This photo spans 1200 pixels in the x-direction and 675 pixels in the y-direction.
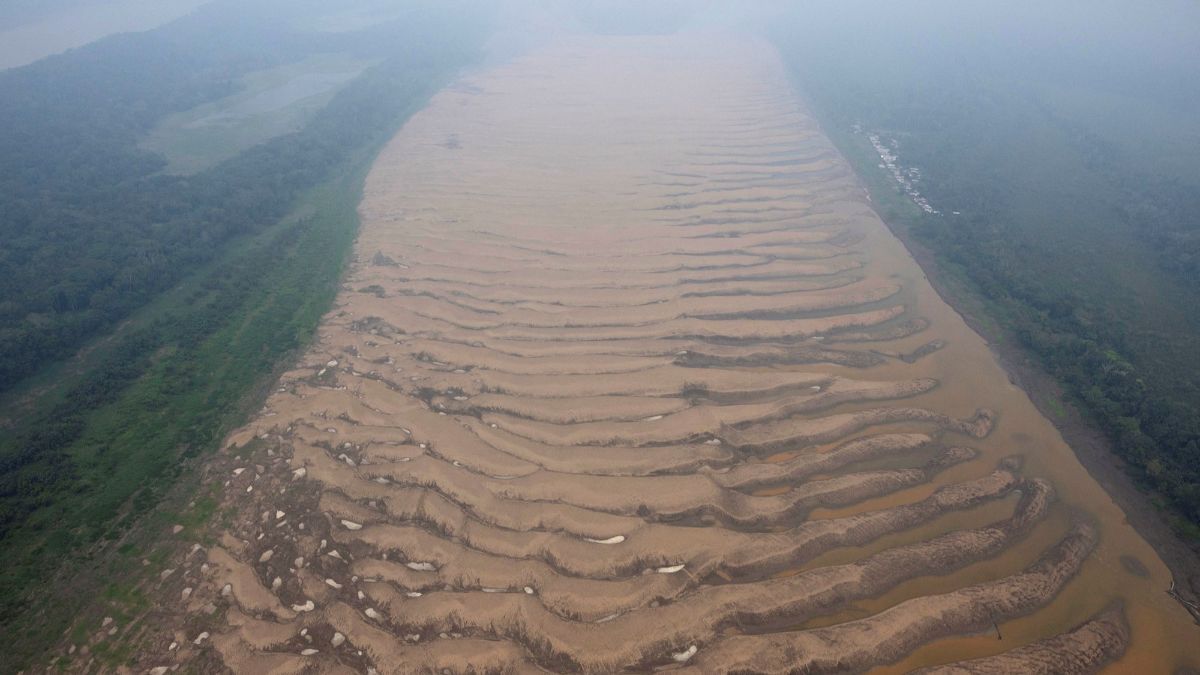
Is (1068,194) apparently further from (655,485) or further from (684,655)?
(684,655)

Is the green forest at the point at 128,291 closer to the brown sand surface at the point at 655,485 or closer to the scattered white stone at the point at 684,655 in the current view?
the brown sand surface at the point at 655,485

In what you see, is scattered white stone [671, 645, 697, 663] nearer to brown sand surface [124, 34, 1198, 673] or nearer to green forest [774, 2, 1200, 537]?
brown sand surface [124, 34, 1198, 673]

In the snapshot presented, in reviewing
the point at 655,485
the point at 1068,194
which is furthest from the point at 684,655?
the point at 1068,194

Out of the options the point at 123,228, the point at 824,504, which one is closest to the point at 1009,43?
the point at 824,504

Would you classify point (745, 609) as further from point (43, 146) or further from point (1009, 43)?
point (1009, 43)

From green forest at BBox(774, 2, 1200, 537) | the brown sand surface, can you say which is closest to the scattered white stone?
the brown sand surface

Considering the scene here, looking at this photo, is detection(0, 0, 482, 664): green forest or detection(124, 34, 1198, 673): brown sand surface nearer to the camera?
detection(124, 34, 1198, 673): brown sand surface
